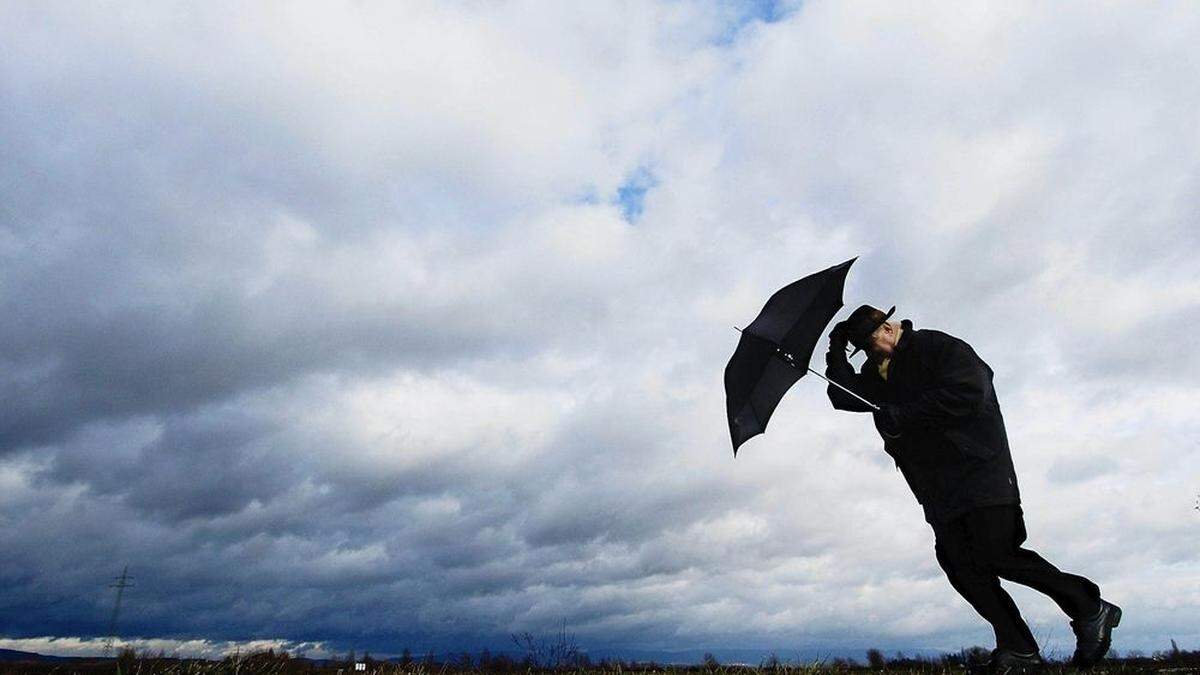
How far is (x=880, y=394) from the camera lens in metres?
8.21

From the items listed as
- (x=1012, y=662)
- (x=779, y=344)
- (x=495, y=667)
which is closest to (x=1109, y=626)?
(x=1012, y=662)

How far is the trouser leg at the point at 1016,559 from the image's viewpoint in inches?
Answer: 282

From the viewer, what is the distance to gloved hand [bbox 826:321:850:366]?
837 centimetres

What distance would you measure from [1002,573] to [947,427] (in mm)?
1279

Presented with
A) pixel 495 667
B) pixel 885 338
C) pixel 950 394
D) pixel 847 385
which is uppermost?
pixel 885 338

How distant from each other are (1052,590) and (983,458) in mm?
1188

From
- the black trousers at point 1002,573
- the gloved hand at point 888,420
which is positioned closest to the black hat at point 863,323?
the gloved hand at point 888,420

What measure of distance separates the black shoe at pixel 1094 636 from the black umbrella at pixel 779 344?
2644mm

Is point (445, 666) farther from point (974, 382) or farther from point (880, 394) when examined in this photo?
point (974, 382)

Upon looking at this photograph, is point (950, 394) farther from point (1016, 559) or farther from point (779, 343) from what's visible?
point (779, 343)

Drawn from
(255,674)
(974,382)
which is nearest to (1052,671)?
(974,382)

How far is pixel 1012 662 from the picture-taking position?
725 centimetres

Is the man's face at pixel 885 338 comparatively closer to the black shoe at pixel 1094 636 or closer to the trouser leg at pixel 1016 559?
the trouser leg at pixel 1016 559

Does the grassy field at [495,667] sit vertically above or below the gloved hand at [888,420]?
below
